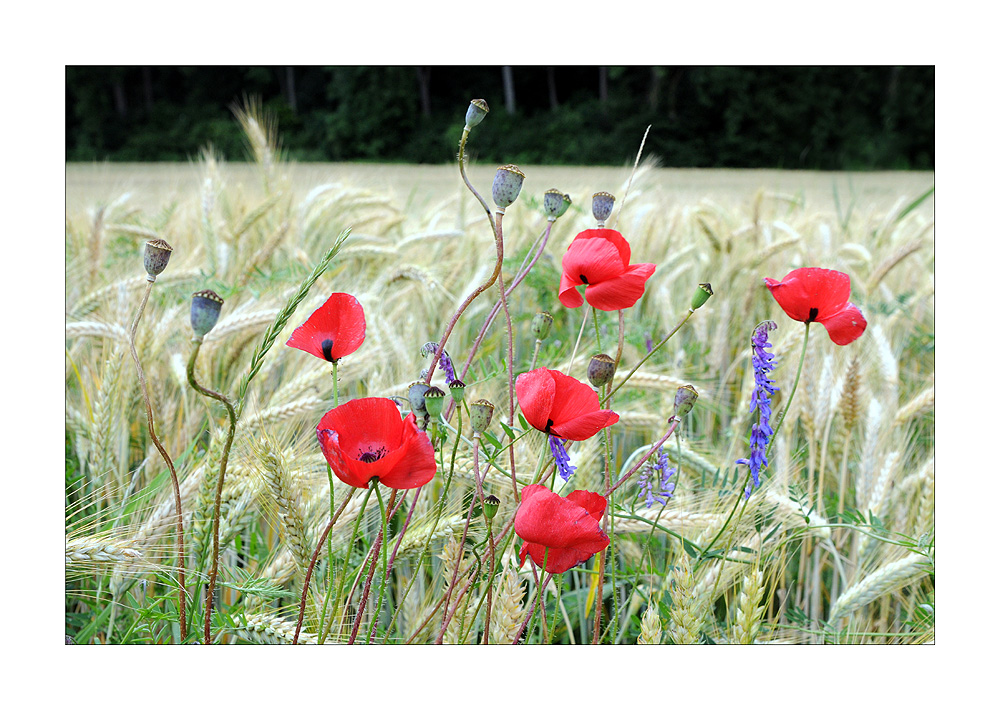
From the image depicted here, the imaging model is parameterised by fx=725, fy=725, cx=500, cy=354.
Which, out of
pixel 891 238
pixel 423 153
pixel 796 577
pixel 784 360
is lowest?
pixel 796 577

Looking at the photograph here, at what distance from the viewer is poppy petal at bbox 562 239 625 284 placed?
0.44m

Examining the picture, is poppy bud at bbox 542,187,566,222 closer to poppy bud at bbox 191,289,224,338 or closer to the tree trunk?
poppy bud at bbox 191,289,224,338

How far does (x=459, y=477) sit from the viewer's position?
52 cm

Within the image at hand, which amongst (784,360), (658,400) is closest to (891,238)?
(784,360)

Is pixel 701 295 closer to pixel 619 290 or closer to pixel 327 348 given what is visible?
pixel 619 290

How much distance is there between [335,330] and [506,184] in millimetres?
126

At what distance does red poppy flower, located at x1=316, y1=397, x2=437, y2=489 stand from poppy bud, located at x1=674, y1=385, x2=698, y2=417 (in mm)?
164

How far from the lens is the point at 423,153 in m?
5.80

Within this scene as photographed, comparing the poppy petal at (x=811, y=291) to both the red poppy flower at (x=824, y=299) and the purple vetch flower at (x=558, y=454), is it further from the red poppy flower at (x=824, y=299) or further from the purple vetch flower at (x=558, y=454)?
the purple vetch flower at (x=558, y=454)

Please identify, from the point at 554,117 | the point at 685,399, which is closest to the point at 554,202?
the point at 685,399

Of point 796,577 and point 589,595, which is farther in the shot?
→ point 796,577
